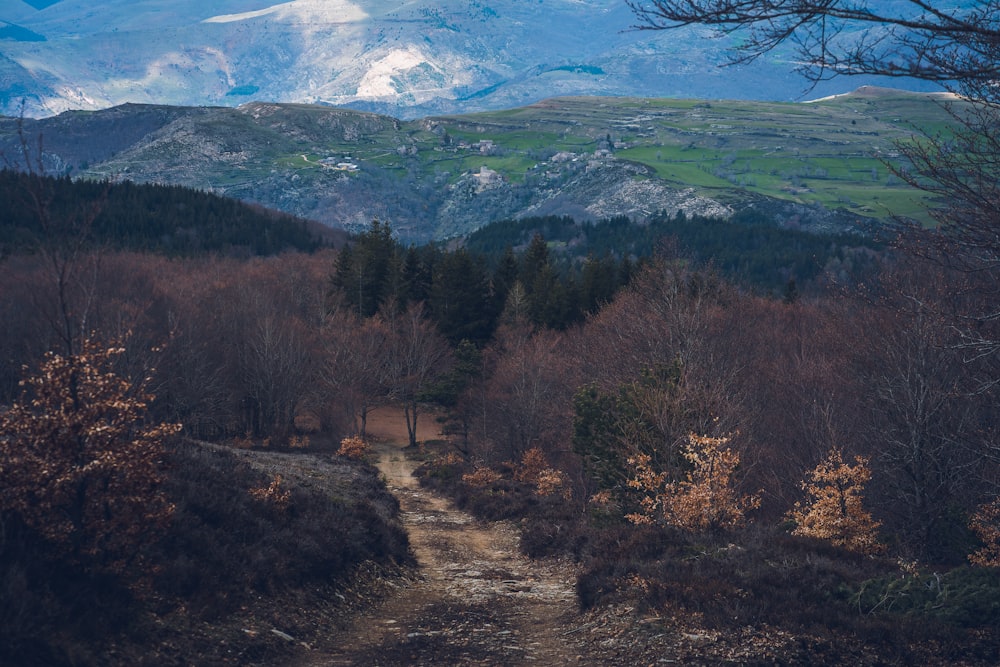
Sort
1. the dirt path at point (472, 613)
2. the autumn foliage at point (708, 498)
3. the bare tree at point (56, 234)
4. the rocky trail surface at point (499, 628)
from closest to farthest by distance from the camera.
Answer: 1. the bare tree at point (56, 234)
2. the rocky trail surface at point (499, 628)
3. the dirt path at point (472, 613)
4. the autumn foliage at point (708, 498)

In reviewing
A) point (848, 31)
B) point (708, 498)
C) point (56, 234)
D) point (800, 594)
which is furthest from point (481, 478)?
point (848, 31)

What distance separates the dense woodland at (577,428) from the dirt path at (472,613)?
1188 mm

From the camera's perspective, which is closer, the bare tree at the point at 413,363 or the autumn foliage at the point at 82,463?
the autumn foliage at the point at 82,463

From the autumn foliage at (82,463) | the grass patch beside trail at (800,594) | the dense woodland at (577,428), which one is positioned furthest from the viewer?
the grass patch beside trail at (800,594)

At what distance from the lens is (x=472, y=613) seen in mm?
15680

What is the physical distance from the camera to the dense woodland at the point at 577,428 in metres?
11.1

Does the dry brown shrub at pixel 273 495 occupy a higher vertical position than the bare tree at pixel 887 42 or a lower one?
lower

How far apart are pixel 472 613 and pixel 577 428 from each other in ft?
37.6

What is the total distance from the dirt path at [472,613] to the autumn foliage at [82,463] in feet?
12.7

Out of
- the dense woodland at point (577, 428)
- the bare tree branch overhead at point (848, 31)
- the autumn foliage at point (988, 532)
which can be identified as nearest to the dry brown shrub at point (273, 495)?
the dense woodland at point (577, 428)

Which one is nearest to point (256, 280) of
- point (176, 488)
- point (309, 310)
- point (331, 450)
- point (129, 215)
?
point (309, 310)

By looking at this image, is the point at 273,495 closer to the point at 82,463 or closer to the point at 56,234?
the point at 82,463

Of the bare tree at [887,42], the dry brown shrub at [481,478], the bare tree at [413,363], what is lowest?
the dry brown shrub at [481,478]

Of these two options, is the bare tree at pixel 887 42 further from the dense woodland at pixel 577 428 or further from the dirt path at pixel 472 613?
the dirt path at pixel 472 613
